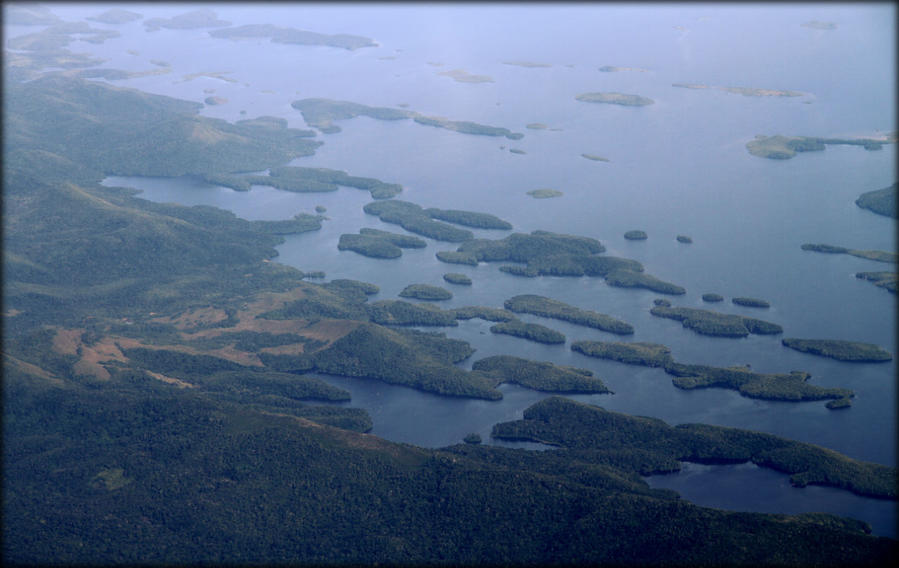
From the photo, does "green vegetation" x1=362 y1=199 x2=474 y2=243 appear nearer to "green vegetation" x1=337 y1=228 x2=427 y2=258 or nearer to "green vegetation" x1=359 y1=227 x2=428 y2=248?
"green vegetation" x1=359 y1=227 x2=428 y2=248

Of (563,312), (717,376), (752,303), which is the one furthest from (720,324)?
(563,312)

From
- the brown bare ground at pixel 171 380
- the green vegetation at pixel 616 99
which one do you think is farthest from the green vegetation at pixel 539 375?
the green vegetation at pixel 616 99

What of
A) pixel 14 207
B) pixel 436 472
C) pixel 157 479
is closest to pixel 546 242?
pixel 436 472

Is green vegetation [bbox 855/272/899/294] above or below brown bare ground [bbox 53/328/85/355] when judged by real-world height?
above

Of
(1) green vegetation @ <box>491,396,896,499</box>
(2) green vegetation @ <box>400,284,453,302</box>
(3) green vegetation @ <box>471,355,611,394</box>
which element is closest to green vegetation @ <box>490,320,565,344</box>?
(3) green vegetation @ <box>471,355,611,394</box>

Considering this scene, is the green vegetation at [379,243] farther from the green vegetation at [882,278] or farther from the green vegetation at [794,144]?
the green vegetation at [794,144]

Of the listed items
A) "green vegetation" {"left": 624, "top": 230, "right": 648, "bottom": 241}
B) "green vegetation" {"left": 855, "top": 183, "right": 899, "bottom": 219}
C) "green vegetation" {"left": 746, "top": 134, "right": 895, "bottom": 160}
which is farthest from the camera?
"green vegetation" {"left": 746, "top": 134, "right": 895, "bottom": 160}
